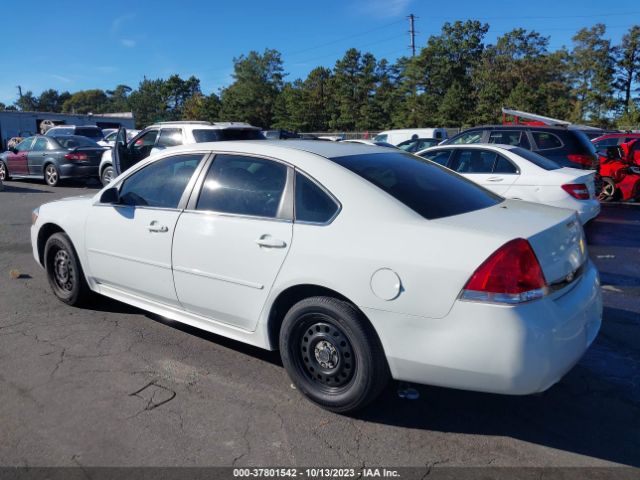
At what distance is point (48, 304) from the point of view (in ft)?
17.2

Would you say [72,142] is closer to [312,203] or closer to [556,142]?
[556,142]

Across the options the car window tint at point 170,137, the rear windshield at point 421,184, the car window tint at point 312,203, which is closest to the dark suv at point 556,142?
the car window tint at point 170,137

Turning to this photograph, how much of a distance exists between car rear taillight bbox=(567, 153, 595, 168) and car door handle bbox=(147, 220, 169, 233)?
28.1 ft

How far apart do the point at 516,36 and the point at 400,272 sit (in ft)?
213

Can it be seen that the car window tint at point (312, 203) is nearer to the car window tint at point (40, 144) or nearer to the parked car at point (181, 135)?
the parked car at point (181, 135)

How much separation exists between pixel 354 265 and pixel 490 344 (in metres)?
0.81

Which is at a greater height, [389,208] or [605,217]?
[389,208]

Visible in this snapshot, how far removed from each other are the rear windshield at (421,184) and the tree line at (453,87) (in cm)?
4637

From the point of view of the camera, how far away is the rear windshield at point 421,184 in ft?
10.7

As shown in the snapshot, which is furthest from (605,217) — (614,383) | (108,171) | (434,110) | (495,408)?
(434,110)

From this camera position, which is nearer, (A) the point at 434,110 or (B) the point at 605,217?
(B) the point at 605,217

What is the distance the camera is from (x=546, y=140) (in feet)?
34.4

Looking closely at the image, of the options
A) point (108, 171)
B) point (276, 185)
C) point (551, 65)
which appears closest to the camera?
point (276, 185)

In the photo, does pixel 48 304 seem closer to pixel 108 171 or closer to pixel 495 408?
pixel 495 408
